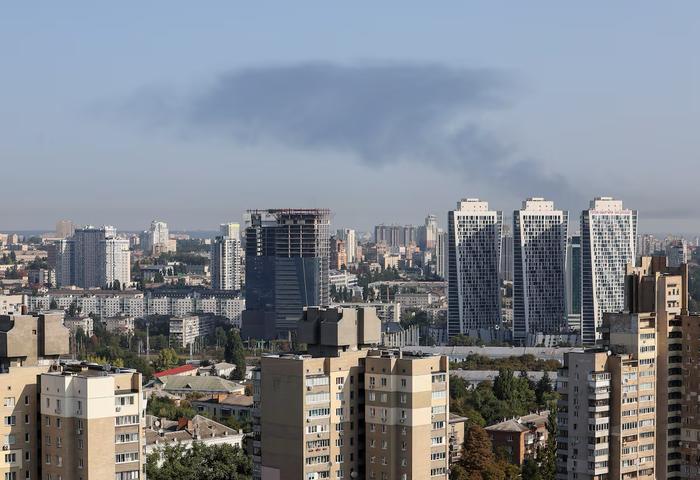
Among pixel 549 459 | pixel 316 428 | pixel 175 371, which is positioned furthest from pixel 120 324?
Result: pixel 316 428

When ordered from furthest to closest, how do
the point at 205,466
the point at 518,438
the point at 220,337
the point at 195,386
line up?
the point at 220,337, the point at 195,386, the point at 518,438, the point at 205,466

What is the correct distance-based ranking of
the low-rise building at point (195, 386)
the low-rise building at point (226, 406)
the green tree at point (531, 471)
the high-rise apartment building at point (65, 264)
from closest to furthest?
the green tree at point (531, 471) → the low-rise building at point (226, 406) → the low-rise building at point (195, 386) → the high-rise apartment building at point (65, 264)

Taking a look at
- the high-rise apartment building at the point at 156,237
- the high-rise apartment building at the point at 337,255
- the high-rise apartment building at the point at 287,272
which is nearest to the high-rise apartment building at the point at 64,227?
the high-rise apartment building at the point at 156,237

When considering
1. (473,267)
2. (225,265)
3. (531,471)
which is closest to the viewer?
(531,471)

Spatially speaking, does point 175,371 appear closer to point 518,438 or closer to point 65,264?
point 518,438

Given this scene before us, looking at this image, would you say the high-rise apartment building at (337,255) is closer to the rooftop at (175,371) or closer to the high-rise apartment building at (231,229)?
the high-rise apartment building at (231,229)

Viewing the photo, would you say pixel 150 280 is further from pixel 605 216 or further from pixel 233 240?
pixel 605 216
